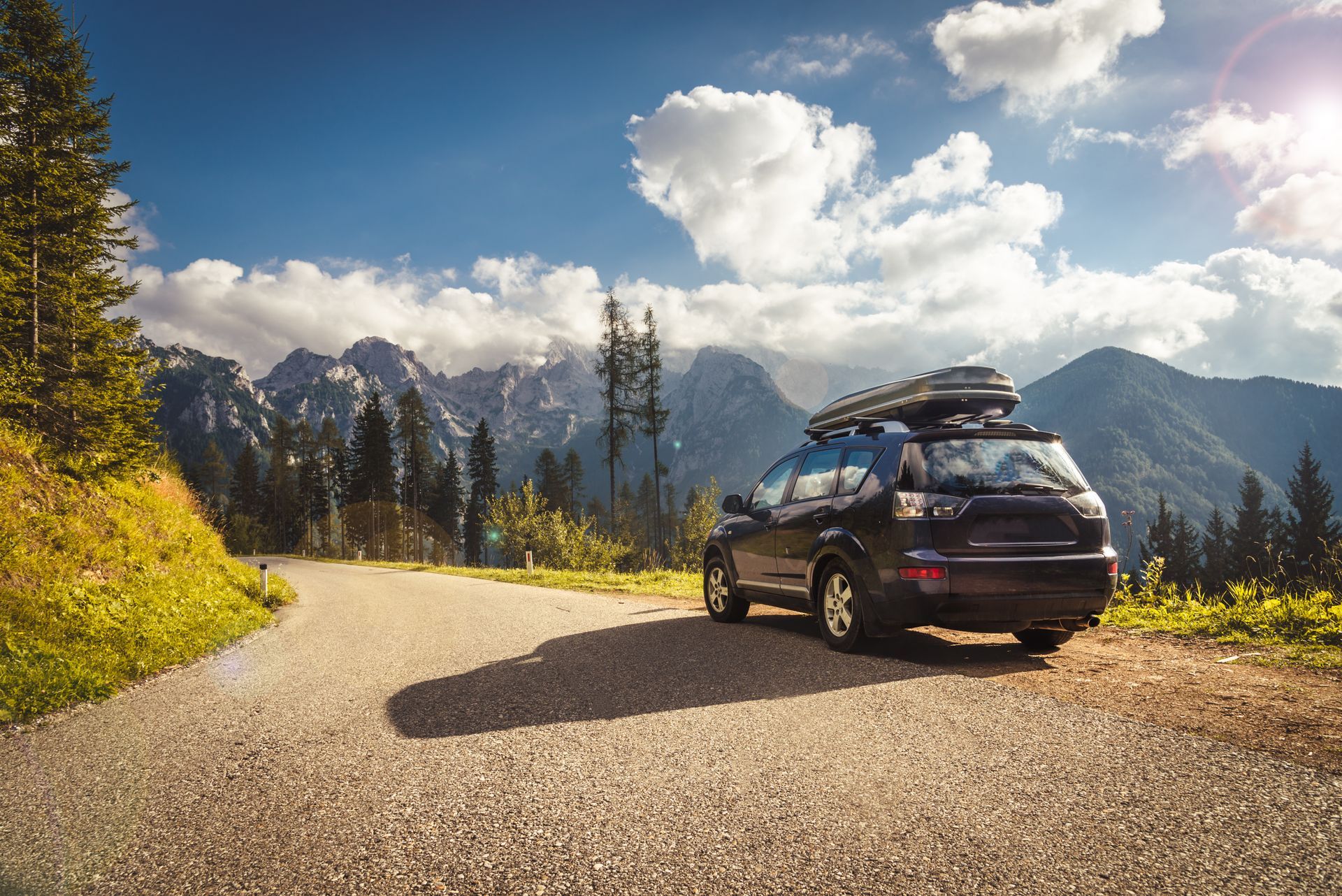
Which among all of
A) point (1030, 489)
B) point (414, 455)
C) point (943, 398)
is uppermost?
point (414, 455)

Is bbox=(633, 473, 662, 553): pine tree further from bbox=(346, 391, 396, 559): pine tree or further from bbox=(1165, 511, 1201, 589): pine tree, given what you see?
bbox=(1165, 511, 1201, 589): pine tree

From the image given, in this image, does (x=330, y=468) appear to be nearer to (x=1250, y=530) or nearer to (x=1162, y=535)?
(x=1162, y=535)

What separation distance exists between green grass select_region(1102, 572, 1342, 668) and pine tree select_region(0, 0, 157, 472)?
59.9 ft

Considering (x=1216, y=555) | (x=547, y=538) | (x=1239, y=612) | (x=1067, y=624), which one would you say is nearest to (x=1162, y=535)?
(x=1216, y=555)

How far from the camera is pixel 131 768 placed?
3.66m

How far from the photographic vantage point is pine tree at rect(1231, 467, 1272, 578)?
183 ft

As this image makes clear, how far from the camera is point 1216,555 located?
2377 inches

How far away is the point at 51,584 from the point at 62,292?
9164mm

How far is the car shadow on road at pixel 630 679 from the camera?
440 centimetres

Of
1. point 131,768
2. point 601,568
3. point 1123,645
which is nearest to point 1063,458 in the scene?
point 1123,645

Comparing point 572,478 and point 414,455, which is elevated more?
point 414,455

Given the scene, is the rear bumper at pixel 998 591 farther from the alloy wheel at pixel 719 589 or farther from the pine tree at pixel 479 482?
the pine tree at pixel 479 482

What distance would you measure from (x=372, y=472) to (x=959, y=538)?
58.2m

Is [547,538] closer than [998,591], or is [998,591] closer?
[998,591]
